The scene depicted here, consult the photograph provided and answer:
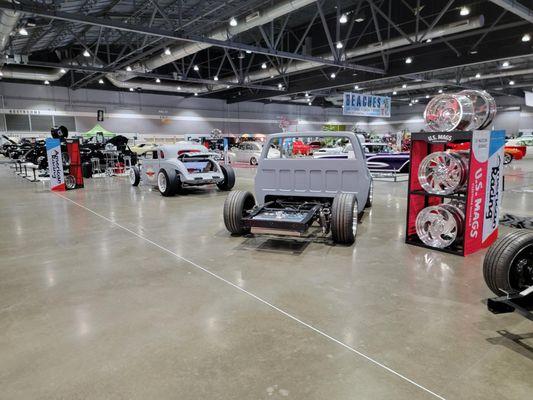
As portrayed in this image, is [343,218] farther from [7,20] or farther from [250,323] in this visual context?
[7,20]

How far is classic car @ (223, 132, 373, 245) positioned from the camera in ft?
15.7

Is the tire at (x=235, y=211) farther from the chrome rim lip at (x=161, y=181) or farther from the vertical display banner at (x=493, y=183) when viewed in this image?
the chrome rim lip at (x=161, y=181)

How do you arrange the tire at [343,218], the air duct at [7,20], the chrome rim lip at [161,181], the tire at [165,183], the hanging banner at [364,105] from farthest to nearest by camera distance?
1. the hanging banner at [364,105]
2. the chrome rim lip at [161,181]
3. the tire at [165,183]
4. the air duct at [7,20]
5. the tire at [343,218]

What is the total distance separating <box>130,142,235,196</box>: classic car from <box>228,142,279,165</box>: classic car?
1066cm

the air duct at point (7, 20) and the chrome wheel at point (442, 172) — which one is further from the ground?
the air duct at point (7, 20)

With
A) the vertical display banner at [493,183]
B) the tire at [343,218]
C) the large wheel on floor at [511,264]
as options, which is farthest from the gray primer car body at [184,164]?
the large wheel on floor at [511,264]

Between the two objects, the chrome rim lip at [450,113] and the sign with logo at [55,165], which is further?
the sign with logo at [55,165]

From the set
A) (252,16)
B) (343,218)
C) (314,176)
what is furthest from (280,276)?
(252,16)

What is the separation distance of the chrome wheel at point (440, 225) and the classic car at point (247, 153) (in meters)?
16.7

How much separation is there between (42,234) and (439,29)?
1278 centimetres

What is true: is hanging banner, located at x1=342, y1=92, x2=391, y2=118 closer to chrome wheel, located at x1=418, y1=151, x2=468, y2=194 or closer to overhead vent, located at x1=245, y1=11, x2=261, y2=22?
overhead vent, located at x1=245, y1=11, x2=261, y2=22

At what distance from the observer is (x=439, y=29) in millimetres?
11969

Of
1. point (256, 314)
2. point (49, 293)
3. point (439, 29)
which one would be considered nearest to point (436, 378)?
point (256, 314)

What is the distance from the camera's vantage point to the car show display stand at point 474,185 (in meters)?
4.21
